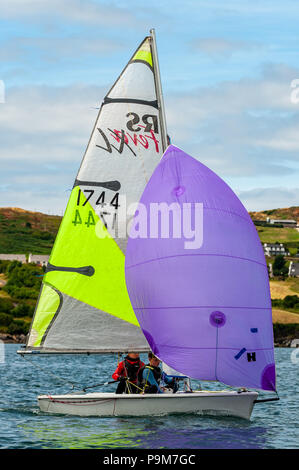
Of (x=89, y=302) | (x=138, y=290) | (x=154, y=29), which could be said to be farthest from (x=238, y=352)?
(x=154, y=29)

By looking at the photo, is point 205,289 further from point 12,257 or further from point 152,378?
point 12,257

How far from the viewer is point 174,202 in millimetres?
21719

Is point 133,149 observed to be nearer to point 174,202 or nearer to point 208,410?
point 174,202

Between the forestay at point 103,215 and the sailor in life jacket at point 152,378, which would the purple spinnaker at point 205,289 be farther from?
the forestay at point 103,215

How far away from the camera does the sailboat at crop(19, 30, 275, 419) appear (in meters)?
21.0

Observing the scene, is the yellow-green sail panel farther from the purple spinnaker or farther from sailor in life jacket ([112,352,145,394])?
the purple spinnaker

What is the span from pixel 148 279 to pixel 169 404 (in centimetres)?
348

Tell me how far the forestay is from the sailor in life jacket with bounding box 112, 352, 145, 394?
1661 mm

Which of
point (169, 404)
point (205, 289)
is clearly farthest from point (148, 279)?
point (169, 404)

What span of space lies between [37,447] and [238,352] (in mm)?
5806

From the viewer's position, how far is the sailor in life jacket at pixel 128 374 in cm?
2250

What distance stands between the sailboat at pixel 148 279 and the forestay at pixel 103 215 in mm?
31

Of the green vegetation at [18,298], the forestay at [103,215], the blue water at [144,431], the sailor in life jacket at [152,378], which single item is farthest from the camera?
the green vegetation at [18,298]

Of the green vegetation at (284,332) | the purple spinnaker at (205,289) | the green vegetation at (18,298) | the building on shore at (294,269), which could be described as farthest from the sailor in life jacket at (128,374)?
the building on shore at (294,269)
